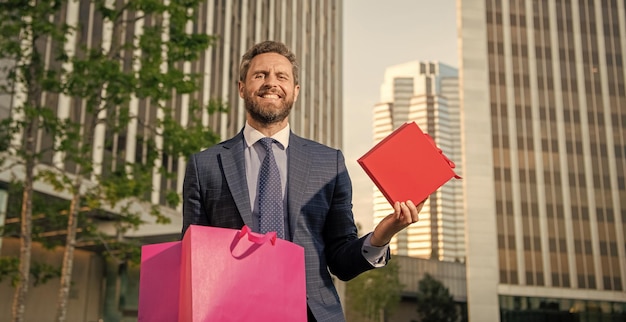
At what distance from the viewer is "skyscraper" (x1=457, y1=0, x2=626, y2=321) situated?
196 feet

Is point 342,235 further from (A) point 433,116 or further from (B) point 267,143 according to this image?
(A) point 433,116

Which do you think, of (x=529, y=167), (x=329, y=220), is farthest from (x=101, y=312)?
(x=529, y=167)

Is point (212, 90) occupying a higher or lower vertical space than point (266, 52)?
higher

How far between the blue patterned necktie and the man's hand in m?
0.37

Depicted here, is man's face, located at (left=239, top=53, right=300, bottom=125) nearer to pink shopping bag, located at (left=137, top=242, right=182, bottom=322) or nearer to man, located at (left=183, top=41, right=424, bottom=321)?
man, located at (left=183, top=41, right=424, bottom=321)

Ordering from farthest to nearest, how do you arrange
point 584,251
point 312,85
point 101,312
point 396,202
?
point 584,251 < point 312,85 < point 101,312 < point 396,202

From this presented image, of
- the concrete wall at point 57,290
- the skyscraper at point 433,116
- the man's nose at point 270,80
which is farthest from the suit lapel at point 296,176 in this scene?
the skyscraper at point 433,116

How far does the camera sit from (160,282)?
2.51 metres

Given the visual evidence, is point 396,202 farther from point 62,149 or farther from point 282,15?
point 282,15

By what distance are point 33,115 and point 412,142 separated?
1245 cm

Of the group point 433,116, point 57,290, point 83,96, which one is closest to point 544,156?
point 57,290

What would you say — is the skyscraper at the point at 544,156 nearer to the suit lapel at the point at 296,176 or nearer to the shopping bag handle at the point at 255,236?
the suit lapel at the point at 296,176

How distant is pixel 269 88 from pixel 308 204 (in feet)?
1.56

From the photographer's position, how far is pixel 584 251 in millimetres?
60219
